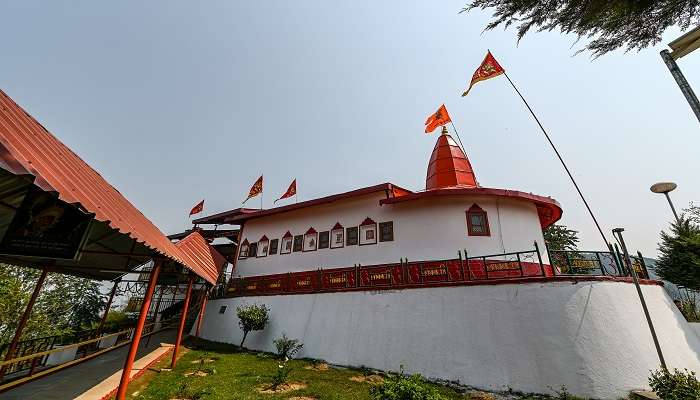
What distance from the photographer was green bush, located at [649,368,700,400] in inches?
222

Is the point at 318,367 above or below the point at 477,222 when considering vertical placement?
below

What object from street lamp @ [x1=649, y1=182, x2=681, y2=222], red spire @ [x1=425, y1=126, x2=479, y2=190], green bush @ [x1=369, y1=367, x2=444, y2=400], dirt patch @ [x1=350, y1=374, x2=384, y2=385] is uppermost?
red spire @ [x1=425, y1=126, x2=479, y2=190]

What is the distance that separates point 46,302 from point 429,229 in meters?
22.9

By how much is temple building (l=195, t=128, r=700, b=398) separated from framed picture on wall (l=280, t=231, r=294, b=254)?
10cm

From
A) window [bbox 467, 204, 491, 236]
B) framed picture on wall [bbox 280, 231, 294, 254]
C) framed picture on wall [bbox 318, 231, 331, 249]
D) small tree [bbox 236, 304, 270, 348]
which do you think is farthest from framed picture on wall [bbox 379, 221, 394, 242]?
small tree [bbox 236, 304, 270, 348]

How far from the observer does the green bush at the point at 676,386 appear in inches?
222

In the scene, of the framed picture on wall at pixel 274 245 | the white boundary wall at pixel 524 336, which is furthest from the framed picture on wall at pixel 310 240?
the white boundary wall at pixel 524 336

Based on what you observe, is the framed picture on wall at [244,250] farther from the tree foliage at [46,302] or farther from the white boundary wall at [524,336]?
the white boundary wall at [524,336]

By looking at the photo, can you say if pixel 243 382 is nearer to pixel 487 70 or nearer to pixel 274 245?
pixel 274 245

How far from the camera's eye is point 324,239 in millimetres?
15938

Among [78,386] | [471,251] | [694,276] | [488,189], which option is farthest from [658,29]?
[694,276]

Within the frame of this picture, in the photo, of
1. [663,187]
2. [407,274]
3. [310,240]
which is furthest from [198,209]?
[663,187]

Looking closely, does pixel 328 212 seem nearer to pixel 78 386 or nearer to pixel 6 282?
pixel 78 386

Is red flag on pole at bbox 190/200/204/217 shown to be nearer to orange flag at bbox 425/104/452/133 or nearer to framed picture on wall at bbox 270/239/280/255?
framed picture on wall at bbox 270/239/280/255
